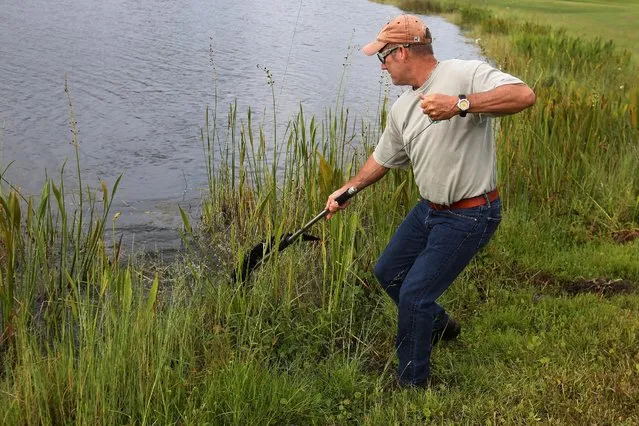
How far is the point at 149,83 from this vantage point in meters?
14.1

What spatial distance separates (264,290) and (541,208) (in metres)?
2.88

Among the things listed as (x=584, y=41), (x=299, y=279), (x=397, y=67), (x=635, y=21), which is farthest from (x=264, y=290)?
(x=635, y=21)

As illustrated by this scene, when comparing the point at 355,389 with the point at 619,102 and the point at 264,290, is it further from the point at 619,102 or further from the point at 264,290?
the point at 619,102

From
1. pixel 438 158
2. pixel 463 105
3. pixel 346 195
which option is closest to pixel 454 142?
pixel 438 158

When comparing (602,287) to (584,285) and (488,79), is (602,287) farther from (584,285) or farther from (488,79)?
(488,79)

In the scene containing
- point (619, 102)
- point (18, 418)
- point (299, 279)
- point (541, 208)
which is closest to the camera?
point (18, 418)

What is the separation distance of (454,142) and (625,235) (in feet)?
10.5

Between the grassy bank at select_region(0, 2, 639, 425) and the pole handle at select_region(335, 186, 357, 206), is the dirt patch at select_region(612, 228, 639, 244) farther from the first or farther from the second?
the pole handle at select_region(335, 186, 357, 206)

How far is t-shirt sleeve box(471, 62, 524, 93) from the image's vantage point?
11.9 ft

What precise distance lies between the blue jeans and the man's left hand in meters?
0.55

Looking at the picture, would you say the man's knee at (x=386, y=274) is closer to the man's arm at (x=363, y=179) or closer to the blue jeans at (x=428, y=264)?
the blue jeans at (x=428, y=264)

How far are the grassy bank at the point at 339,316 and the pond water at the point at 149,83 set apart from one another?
990 mm

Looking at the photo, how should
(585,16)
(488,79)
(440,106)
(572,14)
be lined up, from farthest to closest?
(572,14)
(585,16)
(488,79)
(440,106)

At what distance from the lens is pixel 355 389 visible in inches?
161
